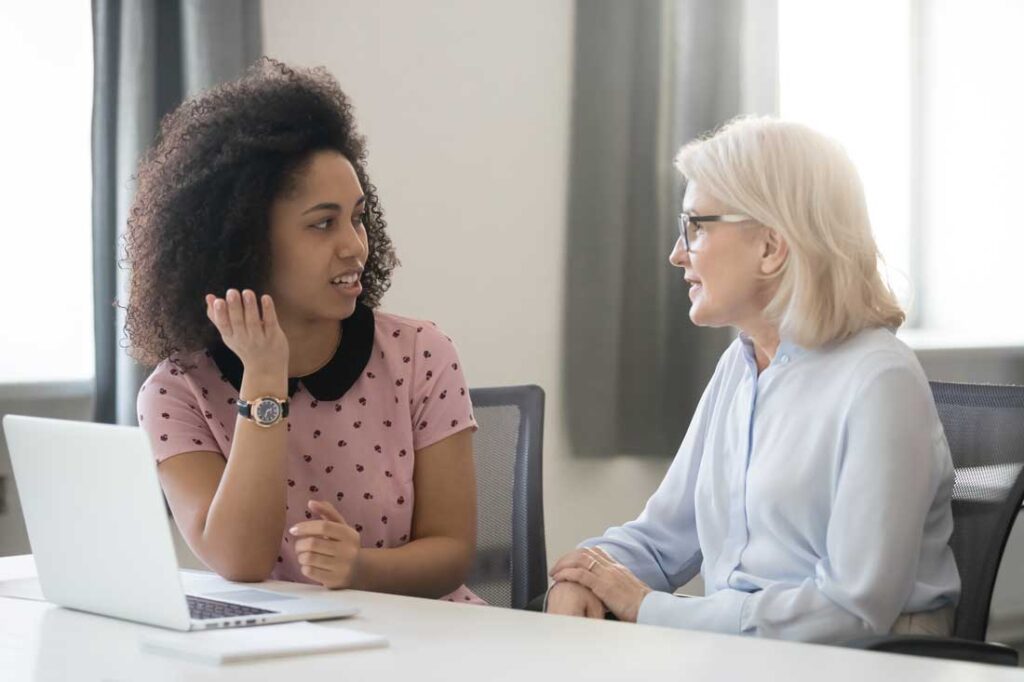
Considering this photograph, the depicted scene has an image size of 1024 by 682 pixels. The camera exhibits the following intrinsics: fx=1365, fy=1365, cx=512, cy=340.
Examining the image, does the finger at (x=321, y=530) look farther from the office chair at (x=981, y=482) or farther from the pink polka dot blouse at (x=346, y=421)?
the office chair at (x=981, y=482)

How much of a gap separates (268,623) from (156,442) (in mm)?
556

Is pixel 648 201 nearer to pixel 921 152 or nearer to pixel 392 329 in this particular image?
pixel 921 152

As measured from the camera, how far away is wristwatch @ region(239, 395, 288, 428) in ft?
6.25

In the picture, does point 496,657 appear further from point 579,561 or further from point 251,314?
point 251,314

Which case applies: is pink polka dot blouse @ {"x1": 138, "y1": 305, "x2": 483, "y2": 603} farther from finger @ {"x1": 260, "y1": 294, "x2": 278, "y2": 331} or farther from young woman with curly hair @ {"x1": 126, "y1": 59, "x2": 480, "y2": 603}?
finger @ {"x1": 260, "y1": 294, "x2": 278, "y2": 331}

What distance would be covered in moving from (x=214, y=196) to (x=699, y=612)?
96 cm

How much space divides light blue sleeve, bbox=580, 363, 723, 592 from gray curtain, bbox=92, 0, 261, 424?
1412 mm

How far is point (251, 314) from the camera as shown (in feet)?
6.34

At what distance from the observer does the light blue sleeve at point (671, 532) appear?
2082mm

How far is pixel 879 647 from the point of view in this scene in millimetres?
1512

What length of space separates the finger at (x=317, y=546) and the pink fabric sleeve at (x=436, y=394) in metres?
0.37

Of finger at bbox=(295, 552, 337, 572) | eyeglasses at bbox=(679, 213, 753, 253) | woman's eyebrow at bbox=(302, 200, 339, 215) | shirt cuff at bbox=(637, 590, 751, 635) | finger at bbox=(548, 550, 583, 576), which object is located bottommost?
shirt cuff at bbox=(637, 590, 751, 635)

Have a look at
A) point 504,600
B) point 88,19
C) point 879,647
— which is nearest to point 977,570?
point 879,647

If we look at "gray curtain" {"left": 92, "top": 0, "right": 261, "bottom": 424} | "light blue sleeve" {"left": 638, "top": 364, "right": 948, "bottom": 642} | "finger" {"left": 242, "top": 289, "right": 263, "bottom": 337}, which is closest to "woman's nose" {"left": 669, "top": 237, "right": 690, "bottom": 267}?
"light blue sleeve" {"left": 638, "top": 364, "right": 948, "bottom": 642}
